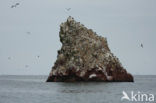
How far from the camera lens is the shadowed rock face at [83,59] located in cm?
12781

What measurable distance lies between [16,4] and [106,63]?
5441 centimetres

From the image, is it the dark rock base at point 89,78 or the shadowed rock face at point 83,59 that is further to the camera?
the shadowed rock face at point 83,59

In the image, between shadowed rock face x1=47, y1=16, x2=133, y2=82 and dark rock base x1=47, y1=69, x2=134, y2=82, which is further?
shadowed rock face x1=47, y1=16, x2=133, y2=82

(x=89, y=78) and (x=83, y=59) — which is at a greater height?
(x=83, y=59)

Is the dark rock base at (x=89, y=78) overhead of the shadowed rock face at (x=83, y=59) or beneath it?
beneath

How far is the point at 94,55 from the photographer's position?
426ft

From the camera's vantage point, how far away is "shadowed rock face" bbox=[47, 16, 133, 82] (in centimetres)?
12781

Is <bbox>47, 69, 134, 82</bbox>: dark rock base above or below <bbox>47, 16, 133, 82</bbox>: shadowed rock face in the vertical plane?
below

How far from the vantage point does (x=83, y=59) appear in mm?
129375

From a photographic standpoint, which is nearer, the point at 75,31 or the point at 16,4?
the point at 16,4

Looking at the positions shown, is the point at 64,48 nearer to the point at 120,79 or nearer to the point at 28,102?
the point at 120,79

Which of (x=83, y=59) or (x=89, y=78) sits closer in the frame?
(x=89, y=78)

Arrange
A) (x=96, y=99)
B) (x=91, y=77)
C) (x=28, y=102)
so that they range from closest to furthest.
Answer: (x=28, y=102)
(x=96, y=99)
(x=91, y=77)

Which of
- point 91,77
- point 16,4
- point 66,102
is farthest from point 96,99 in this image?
point 91,77
